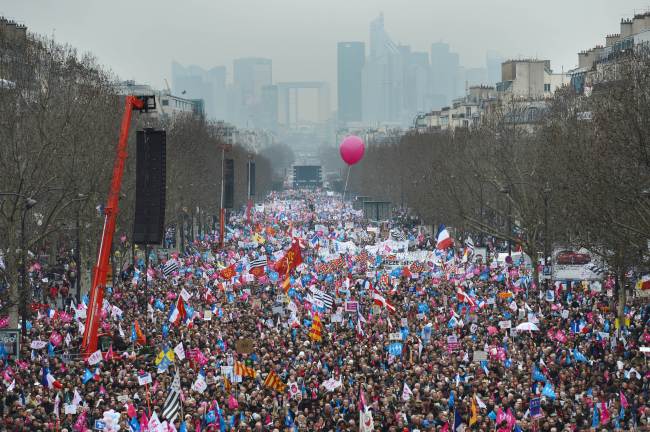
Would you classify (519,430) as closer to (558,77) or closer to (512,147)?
(512,147)

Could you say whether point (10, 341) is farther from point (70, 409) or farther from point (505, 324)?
point (505, 324)

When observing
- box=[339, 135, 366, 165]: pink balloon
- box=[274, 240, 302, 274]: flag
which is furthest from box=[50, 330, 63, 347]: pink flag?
box=[339, 135, 366, 165]: pink balloon

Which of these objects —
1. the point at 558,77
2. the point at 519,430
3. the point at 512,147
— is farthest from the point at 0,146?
the point at 558,77

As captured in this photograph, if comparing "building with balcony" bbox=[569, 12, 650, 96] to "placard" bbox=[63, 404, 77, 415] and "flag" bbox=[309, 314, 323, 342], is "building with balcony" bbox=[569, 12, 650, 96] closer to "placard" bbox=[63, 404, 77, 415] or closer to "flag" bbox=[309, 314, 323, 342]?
"flag" bbox=[309, 314, 323, 342]

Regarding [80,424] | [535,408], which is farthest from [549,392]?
[80,424]

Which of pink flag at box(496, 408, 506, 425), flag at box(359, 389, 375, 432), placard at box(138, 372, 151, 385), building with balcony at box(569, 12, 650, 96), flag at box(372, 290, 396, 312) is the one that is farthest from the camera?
building with balcony at box(569, 12, 650, 96)

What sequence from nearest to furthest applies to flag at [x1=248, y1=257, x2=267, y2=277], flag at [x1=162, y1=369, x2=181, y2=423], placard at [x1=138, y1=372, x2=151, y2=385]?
1. flag at [x1=162, y1=369, x2=181, y2=423]
2. placard at [x1=138, y1=372, x2=151, y2=385]
3. flag at [x1=248, y1=257, x2=267, y2=277]

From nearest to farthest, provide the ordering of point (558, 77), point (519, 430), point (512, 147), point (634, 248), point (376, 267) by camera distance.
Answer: point (519, 430), point (634, 248), point (376, 267), point (512, 147), point (558, 77)
